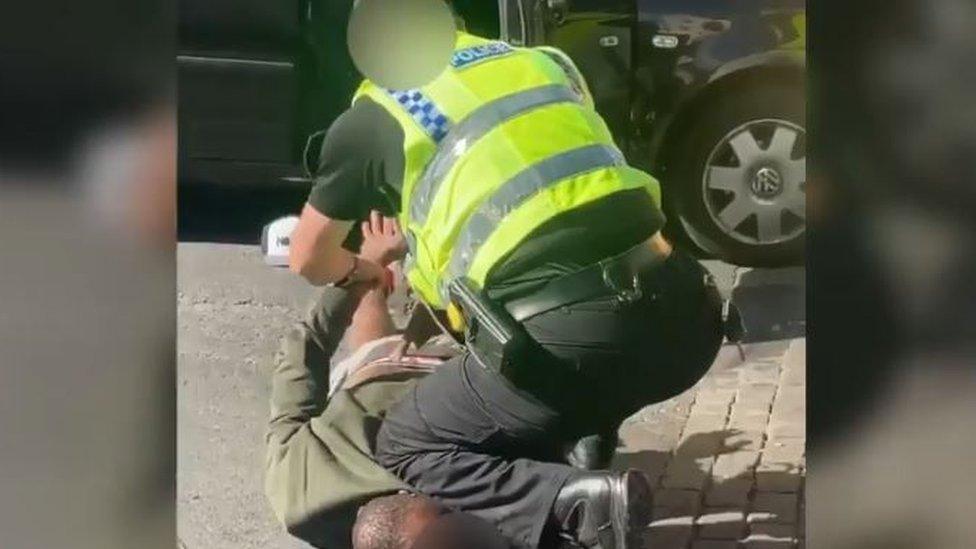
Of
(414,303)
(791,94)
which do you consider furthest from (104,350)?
(791,94)

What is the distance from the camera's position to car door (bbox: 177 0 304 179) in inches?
142

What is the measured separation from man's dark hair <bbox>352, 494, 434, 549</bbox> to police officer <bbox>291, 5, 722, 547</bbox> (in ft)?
0.15

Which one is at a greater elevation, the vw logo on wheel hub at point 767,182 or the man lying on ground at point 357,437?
the vw logo on wheel hub at point 767,182

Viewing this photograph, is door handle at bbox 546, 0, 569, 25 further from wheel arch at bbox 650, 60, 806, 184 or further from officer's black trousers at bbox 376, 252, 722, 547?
officer's black trousers at bbox 376, 252, 722, 547

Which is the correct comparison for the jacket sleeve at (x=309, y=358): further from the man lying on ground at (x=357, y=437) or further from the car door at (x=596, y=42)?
the car door at (x=596, y=42)

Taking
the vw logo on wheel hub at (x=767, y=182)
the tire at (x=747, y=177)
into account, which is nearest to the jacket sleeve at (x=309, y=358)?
the tire at (x=747, y=177)

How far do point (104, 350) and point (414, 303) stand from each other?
0.89 meters

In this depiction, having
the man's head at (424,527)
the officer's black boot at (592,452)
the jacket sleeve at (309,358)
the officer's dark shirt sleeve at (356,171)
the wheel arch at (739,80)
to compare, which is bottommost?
the man's head at (424,527)

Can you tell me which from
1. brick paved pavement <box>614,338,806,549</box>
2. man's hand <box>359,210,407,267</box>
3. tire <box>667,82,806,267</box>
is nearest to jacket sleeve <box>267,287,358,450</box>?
man's hand <box>359,210,407,267</box>

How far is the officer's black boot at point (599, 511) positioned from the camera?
351cm

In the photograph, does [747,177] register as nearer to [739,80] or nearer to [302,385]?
[739,80]

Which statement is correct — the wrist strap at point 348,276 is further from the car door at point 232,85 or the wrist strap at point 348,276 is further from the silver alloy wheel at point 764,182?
the silver alloy wheel at point 764,182

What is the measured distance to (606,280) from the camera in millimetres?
3488

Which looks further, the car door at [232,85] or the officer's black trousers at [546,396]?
the car door at [232,85]
